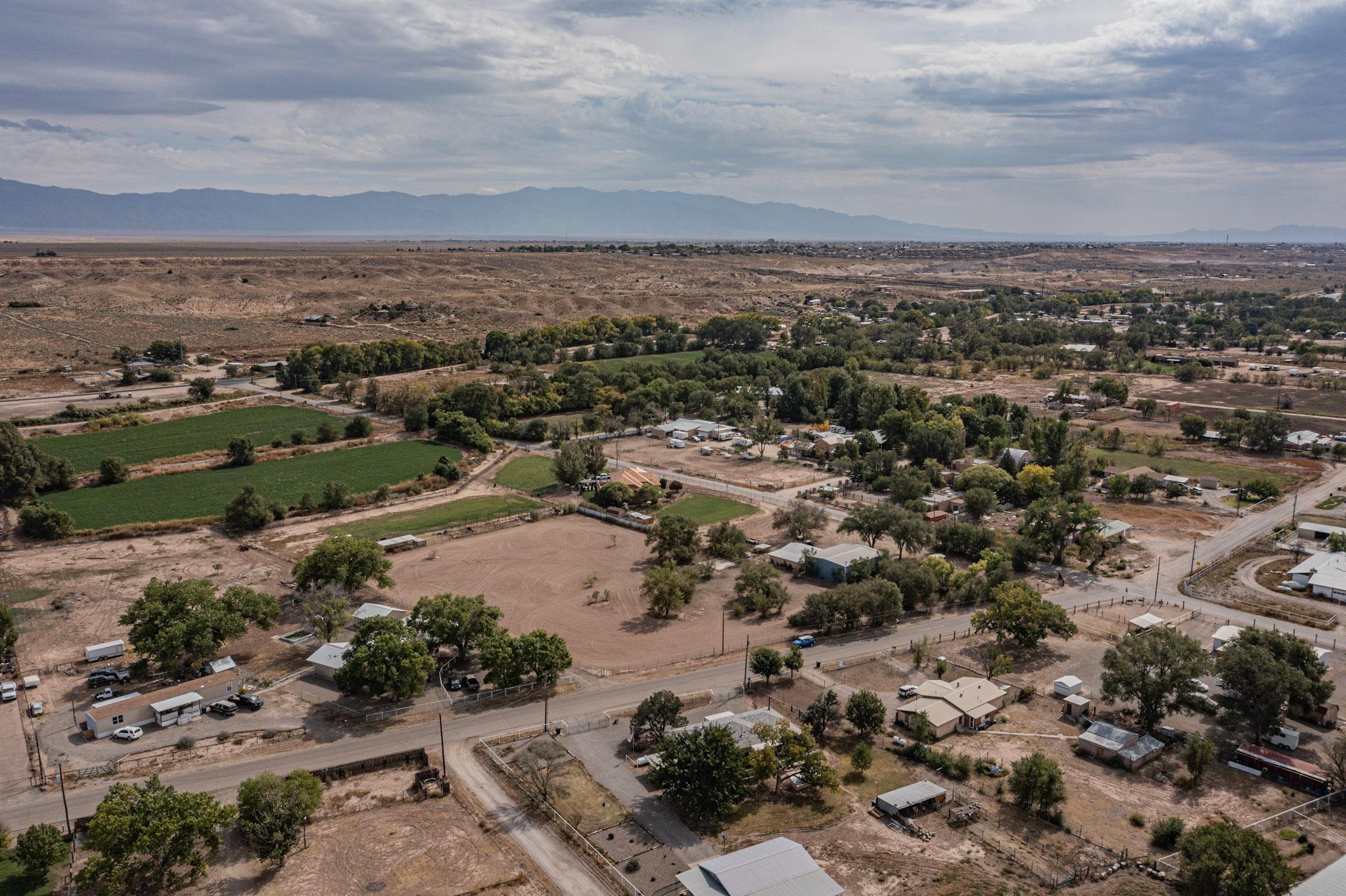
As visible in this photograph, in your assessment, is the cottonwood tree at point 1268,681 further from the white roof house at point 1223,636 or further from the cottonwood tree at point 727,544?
the cottonwood tree at point 727,544

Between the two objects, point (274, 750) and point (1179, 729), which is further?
point (1179, 729)

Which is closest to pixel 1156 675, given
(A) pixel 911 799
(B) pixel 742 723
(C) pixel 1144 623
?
(C) pixel 1144 623

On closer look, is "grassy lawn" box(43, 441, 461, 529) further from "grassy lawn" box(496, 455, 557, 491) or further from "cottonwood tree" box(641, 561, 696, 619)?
"cottonwood tree" box(641, 561, 696, 619)

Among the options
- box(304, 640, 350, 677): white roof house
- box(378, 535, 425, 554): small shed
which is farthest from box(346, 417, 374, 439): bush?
box(304, 640, 350, 677): white roof house

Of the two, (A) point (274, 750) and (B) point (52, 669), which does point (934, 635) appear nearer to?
(A) point (274, 750)

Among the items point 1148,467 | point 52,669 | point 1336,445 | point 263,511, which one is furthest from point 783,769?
point 1336,445

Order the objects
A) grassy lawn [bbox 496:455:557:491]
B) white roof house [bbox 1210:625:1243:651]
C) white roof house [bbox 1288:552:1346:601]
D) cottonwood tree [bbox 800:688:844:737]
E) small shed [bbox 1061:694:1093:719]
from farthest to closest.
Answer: grassy lawn [bbox 496:455:557:491] → white roof house [bbox 1288:552:1346:601] → white roof house [bbox 1210:625:1243:651] → small shed [bbox 1061:694:1093:719] → cottonwood tree [bbox 800:688:844:737]
